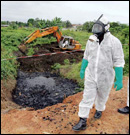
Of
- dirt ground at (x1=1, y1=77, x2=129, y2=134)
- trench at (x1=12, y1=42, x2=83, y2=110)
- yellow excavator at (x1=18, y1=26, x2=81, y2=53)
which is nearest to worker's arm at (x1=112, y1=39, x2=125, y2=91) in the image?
dirt ground at (x1=1, y1=77, x2=129, y2=134)

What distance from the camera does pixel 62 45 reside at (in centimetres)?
999

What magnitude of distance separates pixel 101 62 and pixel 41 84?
4351 millimetres

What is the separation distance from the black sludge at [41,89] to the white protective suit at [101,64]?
2650mm

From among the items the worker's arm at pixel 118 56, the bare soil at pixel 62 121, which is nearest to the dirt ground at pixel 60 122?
the bare soil at pixel 62 121

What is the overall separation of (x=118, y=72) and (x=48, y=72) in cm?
557

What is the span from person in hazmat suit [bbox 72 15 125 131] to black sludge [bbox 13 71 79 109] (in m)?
2.63

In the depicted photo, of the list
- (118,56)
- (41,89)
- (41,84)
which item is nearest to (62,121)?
(118,56)

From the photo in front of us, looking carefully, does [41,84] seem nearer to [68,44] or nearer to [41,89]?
[41,89]

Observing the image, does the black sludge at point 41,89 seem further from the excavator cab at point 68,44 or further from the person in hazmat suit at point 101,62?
the excavator cab at point 68,44

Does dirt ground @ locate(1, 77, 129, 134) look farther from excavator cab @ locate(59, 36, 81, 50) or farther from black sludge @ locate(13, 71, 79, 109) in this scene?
excavator cab @ locate(59, 36, 81, 50)

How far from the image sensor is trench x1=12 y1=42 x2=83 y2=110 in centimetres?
543

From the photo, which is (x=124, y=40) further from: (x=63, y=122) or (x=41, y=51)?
(x=63, y=122)

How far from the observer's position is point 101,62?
2631 millimetres

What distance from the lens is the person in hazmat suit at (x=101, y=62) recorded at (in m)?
2.59
